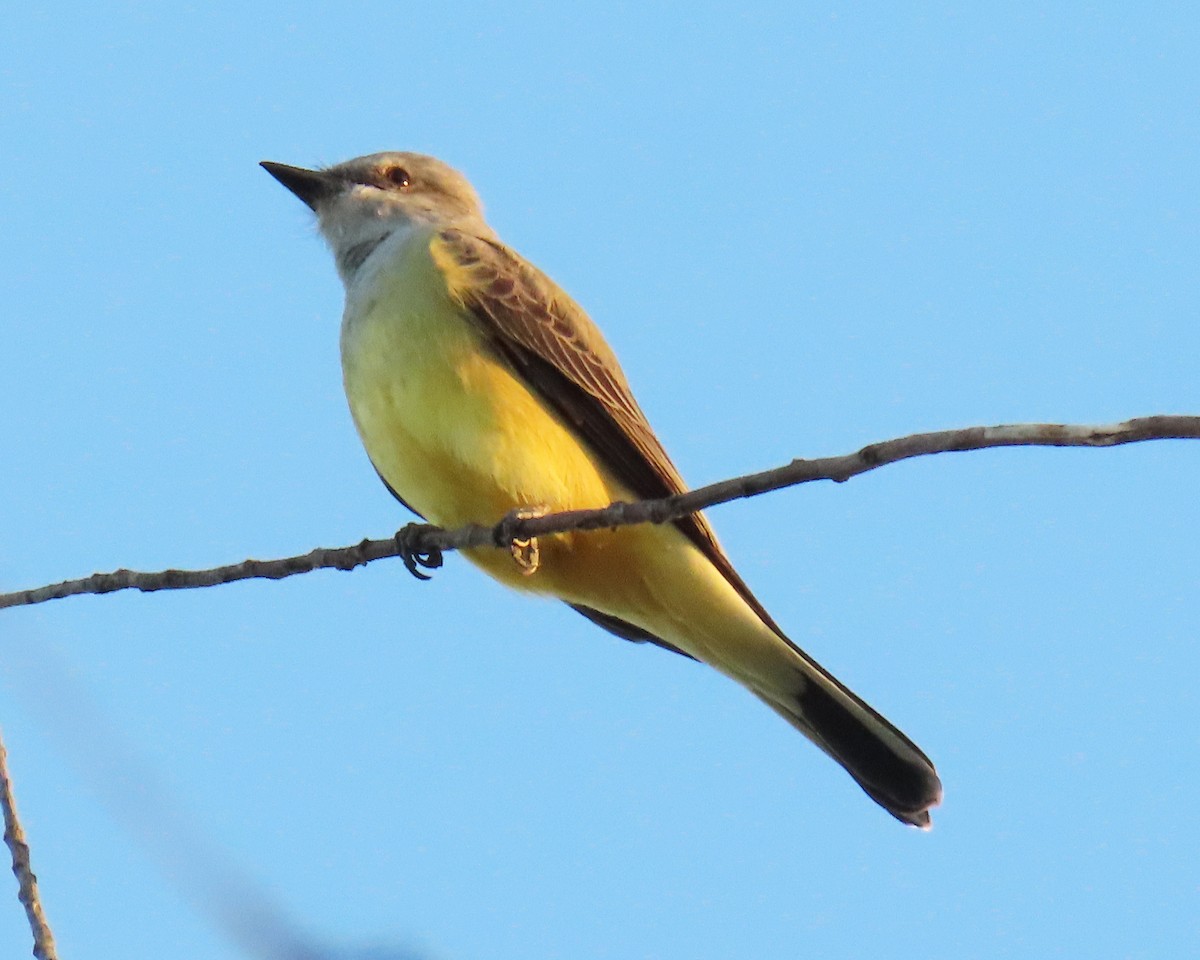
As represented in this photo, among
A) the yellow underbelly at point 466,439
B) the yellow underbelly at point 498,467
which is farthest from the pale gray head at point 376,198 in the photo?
the yellow underbelly at point 466,439

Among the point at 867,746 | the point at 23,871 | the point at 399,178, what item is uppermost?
the point at 399,178

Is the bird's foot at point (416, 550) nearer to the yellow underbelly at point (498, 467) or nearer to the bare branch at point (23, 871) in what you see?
the yellow underbelly at point (498, 467)

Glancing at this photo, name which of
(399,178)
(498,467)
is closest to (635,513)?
(498,467)

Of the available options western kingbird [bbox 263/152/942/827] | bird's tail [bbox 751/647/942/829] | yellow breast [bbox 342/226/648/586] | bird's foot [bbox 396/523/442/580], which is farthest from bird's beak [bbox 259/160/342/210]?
bird's tail [bbox 751/647/942/829]

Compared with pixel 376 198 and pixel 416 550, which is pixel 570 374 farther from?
pixel 376 198

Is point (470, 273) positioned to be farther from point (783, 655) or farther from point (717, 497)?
point (717, 497)

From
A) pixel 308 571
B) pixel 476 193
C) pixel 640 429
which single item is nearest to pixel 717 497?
pixel 308 571
